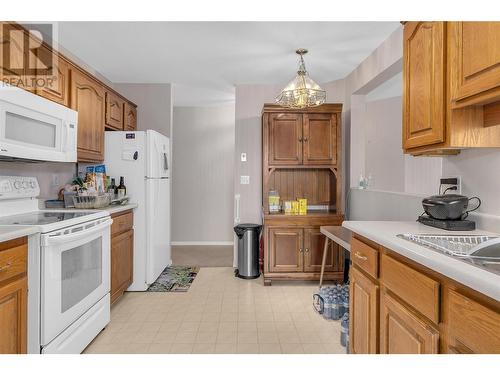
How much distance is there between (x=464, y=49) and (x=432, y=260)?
984 millimetres

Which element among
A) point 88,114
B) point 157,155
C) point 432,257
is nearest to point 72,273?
point 88,114

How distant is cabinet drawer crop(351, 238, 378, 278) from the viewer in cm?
148

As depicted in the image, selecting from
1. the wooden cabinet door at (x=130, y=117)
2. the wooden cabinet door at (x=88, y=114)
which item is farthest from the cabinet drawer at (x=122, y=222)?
the wooden cabinet door at (x=130, y=117)

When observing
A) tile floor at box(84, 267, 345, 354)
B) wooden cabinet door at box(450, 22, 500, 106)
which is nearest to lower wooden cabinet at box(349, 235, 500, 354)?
tile floor at box(84, 267, 345, 354)

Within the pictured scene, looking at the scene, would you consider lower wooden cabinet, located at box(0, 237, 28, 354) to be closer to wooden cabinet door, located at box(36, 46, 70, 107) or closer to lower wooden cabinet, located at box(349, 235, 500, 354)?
wooden cabinet door, located at box(36, 46, 70, 107)

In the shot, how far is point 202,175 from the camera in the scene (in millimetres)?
5281

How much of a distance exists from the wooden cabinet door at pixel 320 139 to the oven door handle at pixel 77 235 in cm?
219

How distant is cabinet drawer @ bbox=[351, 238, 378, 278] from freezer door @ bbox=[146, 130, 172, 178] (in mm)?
2243

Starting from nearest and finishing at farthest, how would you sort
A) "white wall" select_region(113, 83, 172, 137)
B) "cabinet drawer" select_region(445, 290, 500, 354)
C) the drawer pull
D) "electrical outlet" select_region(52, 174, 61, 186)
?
"cabinet drawer" select_region(445, 290, 500, 354)
the drawer pull
"electrical outlet" select_region(52, 174, 61, 186)
"white wall" select_region(113, 83, 172, 137)

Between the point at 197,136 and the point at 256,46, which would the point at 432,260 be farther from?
the point at 197,136

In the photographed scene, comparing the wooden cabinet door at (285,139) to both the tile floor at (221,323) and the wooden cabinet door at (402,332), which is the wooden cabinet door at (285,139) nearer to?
the tile floor at (221,323)

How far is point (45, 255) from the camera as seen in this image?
64.7 inches

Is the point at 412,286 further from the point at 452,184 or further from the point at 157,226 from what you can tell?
the point at 157,226
